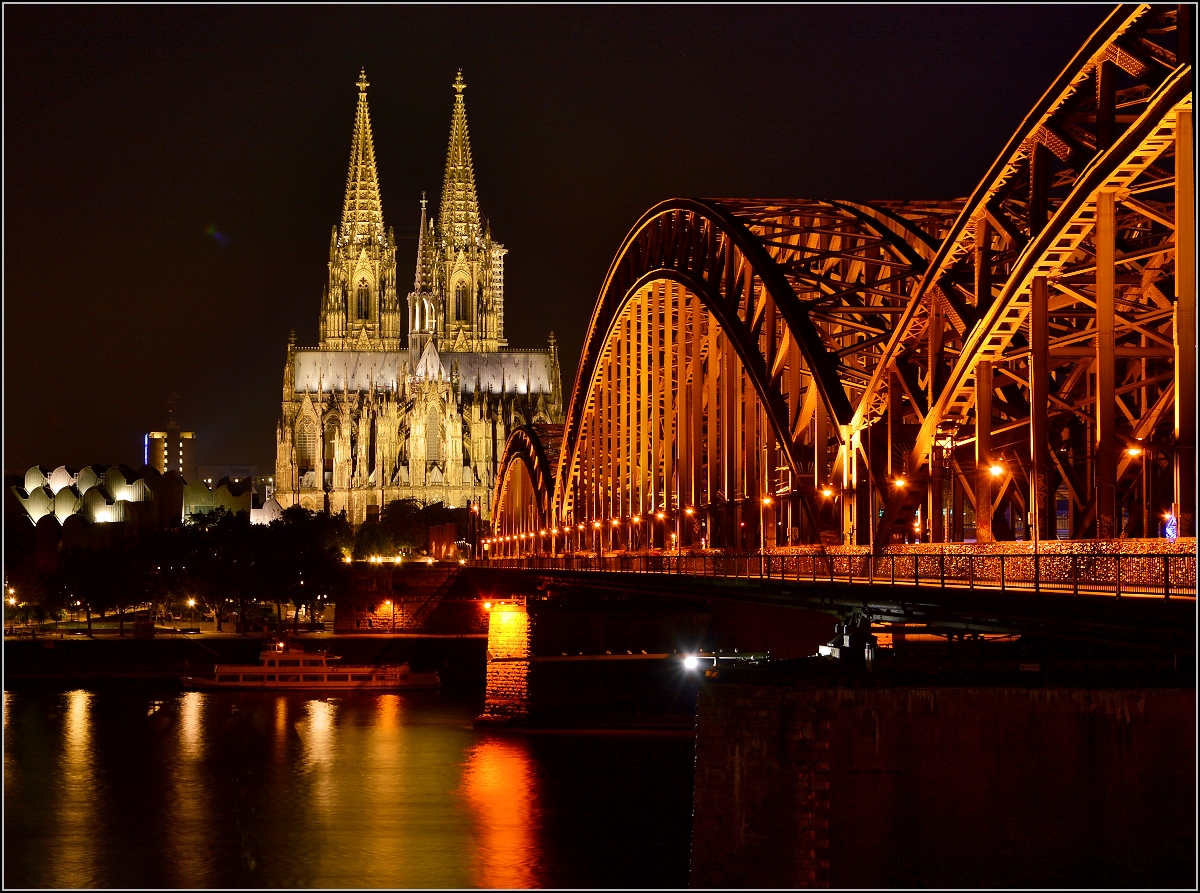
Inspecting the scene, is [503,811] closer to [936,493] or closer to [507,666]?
[936,493]

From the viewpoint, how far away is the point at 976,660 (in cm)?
2773

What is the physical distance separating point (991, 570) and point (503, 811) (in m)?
23.5

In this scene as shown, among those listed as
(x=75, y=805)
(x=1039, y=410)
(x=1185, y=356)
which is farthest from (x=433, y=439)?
(x=1185, y=356)

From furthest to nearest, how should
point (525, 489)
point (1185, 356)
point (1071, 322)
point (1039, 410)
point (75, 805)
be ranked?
point (525, 489) < point (75, 805) < point (1071, 322) < point (1039, 410) < point (1185, 356)

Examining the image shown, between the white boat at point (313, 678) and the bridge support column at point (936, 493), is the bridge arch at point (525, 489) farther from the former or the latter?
the bridge support column at point (936, 493)

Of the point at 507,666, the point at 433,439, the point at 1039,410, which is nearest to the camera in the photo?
the point at 1039,410

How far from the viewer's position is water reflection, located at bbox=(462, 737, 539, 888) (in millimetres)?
40094

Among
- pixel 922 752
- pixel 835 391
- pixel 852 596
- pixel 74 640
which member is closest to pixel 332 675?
pixel 74 640

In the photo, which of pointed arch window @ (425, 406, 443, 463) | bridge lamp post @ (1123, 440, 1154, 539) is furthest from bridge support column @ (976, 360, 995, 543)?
pointed arch window @ (425, 406, 443, 463)

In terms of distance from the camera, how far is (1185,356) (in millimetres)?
23625

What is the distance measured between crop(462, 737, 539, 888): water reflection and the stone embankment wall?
1524cm

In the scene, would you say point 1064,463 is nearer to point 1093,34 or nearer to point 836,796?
point 1093,34

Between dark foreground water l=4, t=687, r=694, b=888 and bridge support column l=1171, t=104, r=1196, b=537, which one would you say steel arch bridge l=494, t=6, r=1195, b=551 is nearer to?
bridge support column l=1171, t=104, r=1196, b=537

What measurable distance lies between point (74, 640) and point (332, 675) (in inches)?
628
